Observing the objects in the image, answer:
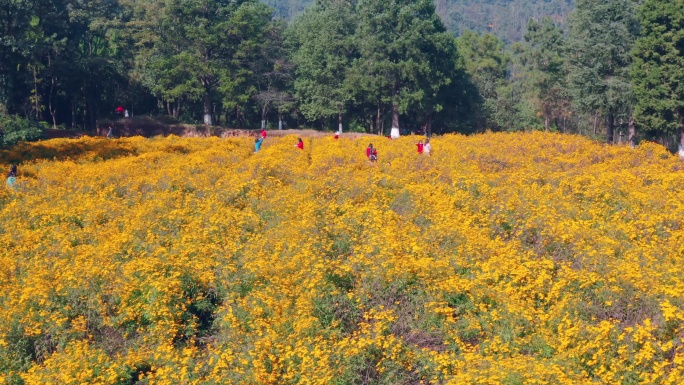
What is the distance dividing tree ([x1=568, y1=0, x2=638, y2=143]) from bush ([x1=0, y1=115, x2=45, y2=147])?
1162 inches

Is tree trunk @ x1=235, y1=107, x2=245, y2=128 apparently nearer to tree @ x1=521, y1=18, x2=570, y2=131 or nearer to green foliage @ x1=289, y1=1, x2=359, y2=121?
green foliage @ x1=289, y1=1, x2=359, y2=121

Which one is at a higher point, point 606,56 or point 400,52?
point 400,52

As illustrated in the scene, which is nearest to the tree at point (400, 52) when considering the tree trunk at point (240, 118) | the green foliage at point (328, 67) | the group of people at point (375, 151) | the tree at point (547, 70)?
the green foliage at point (328, 67)

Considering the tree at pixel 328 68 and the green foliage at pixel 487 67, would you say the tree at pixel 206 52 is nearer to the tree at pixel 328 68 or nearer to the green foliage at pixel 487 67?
the tree at pixel 328 68

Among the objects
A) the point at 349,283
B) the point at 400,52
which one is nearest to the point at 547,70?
the point at 400,52

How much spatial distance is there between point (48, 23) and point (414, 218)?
1518 inches

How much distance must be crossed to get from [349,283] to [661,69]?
2794 cm

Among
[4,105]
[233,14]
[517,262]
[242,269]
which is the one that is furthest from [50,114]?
[517,262]

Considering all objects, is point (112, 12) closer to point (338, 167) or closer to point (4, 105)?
point (4, 105)

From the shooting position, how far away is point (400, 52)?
41.2 meters

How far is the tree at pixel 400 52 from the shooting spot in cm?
4081

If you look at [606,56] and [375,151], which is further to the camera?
[606,56]

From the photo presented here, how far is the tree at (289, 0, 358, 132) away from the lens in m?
44.1

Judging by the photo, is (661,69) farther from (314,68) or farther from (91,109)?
(91,109)
